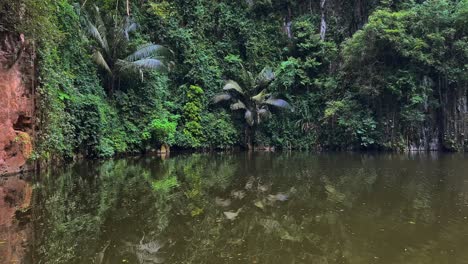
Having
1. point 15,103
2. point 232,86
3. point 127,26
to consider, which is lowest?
point 15,103

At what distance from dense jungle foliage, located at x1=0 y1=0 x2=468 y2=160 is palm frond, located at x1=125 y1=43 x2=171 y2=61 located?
0.05 meters

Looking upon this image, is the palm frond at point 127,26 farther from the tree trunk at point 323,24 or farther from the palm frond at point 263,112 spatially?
the tree trunk at point 323,24

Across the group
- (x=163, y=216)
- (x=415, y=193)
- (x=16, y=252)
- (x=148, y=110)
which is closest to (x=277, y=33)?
(x=148, y=110)

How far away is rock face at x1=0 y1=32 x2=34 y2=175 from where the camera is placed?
10.2m

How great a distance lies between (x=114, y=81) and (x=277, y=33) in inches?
534

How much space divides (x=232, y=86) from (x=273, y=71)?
3.85 meters

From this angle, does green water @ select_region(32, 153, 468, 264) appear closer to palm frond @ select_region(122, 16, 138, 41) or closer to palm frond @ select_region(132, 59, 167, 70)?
palm frond @ select_region(132, 59, 167, 70)

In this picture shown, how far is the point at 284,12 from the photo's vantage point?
28.6 m

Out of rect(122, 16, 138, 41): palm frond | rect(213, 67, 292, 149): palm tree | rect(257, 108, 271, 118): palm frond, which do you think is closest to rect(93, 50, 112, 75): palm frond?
rect(122, 16, 138, 41): palm frond

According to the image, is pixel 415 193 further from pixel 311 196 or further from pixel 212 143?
pixel 212 143

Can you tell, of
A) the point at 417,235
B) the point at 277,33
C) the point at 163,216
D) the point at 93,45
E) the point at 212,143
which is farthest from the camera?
the point at 277,33

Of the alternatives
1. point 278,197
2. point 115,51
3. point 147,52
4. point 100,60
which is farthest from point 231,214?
point 147,52

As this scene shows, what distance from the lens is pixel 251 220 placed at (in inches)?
228

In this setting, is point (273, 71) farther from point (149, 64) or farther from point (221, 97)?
point (149, 64)
